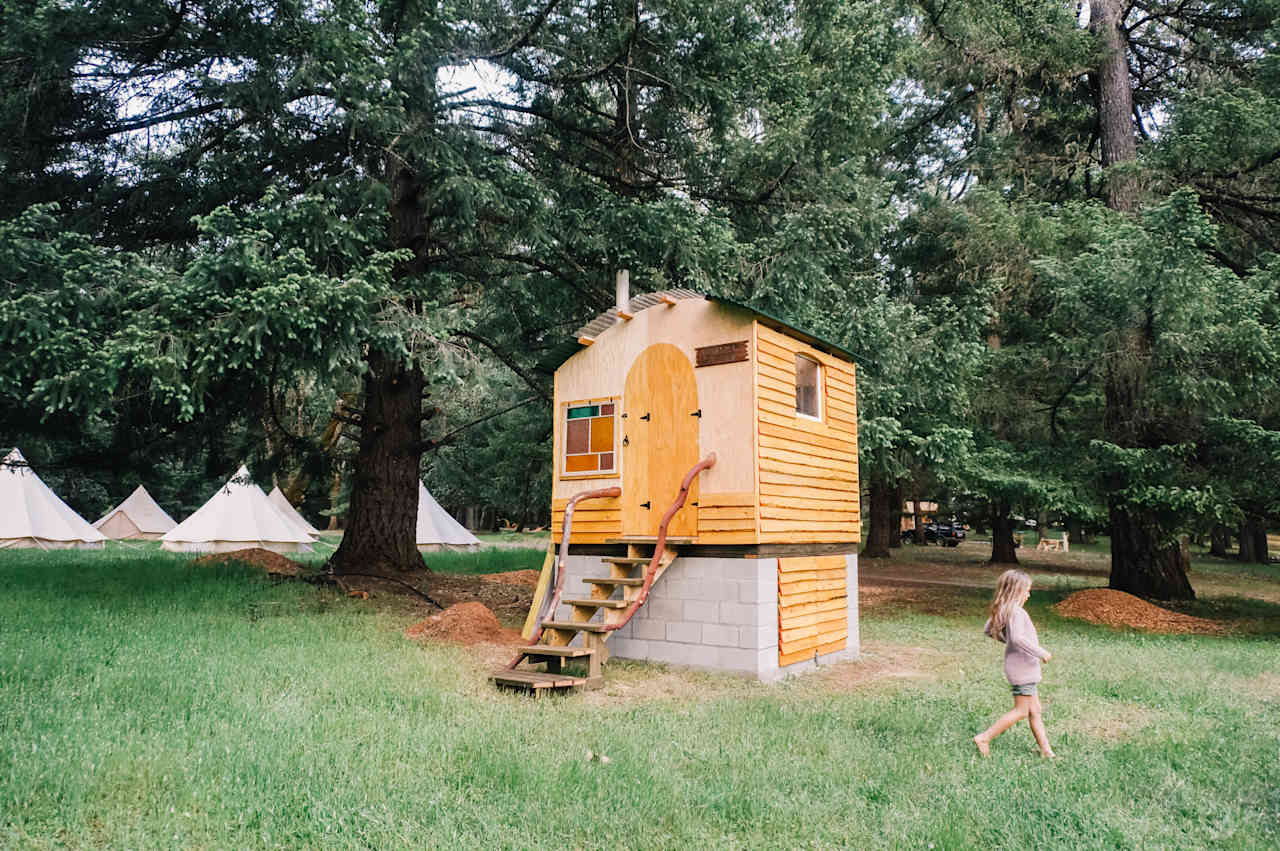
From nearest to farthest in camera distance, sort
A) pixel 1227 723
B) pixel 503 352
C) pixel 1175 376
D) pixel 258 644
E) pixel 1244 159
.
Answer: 1. pixel 1227 723
2. pixel 258 644
3. pixel 1175 376
4. pixel 1244 159
5. pixel 503 352

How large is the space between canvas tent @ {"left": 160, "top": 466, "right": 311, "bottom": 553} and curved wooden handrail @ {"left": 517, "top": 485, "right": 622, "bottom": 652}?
14.6 metres

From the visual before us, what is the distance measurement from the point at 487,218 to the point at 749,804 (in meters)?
9.50

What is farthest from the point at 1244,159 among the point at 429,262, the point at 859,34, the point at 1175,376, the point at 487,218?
the point at 429,262

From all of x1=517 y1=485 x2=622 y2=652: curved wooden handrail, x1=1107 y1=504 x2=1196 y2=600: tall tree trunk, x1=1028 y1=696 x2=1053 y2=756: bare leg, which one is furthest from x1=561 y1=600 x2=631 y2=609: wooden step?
x1=1107 y1=504 x2=1196 y2=600: tall tree trunk

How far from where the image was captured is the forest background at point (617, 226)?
29.1 ft

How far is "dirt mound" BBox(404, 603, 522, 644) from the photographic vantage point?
9.40 meters

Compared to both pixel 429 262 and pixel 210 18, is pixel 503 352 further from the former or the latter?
pixel 210 18

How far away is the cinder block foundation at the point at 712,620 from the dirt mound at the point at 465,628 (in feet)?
4.59

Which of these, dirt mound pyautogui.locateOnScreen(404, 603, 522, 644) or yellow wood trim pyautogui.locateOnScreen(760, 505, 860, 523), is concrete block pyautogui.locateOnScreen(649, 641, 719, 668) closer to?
yellow wood trim pyautogui.locateOnScreen(760, 505, 860, 523)

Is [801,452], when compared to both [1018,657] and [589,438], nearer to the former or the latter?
[589,438]

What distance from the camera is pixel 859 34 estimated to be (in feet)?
39.3

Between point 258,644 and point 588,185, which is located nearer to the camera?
point 258,644

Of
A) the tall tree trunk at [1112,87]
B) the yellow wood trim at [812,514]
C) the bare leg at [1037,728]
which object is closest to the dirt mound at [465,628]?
the yellow wood trim at [812,514]

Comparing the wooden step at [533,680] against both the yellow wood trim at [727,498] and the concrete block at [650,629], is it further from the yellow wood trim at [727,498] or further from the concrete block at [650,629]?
the yellow wood trim at [727,498]
